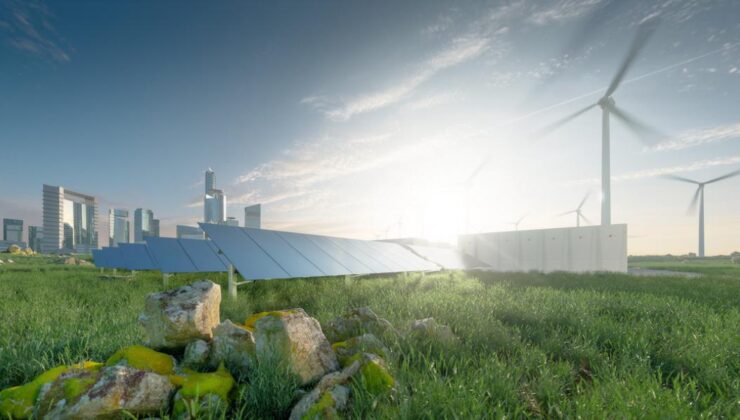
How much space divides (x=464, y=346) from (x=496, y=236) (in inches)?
1160

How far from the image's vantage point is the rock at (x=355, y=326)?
5855 millimetres

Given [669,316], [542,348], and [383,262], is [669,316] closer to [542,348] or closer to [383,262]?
[542,348]

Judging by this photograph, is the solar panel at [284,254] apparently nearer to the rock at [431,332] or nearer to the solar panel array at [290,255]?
the solar panel array at [290,255]

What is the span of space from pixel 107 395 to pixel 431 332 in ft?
14.8

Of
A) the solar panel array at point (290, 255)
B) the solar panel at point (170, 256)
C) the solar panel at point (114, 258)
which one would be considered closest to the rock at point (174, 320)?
the solar panel array at point (290, 255)

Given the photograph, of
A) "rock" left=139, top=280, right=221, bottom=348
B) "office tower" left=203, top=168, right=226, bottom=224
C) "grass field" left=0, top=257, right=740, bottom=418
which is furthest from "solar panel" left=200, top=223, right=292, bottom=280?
"office tower" left=203, top=168, right=226, bottom=224

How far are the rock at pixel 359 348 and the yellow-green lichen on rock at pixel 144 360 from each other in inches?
89.3

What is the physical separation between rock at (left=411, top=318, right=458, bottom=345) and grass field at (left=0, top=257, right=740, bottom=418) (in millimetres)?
256

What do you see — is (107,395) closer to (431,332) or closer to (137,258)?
(431,332)

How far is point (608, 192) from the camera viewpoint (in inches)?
1038

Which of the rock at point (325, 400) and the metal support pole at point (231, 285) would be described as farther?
the metal support pole at point (231, 285)

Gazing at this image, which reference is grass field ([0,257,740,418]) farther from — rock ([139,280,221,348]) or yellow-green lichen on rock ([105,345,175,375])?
yellow-green lichen on rock ([105,345,175,375])

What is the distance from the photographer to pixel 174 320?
4523 millimetres

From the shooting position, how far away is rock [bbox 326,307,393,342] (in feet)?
→ 19.2
